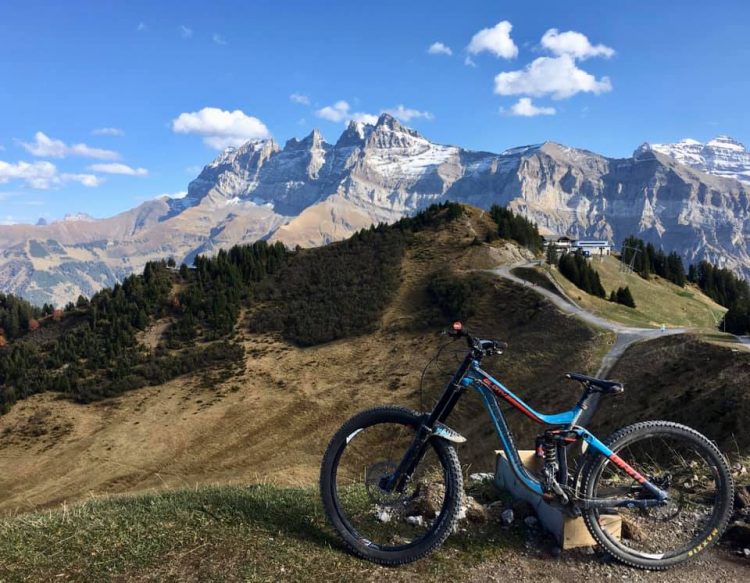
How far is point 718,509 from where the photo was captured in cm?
604

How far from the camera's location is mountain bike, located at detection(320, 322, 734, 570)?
228 inches

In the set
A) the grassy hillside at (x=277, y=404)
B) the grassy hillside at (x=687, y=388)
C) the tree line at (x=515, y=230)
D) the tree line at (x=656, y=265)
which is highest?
the tree line at (x=515, y=230)

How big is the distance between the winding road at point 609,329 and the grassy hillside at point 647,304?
1.53 metres

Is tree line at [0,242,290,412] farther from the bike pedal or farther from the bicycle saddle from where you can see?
the bicycle saddle

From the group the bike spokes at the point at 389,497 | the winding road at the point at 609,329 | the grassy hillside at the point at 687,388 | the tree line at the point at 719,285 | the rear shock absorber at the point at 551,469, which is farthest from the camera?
the tree line at the point at 719,285

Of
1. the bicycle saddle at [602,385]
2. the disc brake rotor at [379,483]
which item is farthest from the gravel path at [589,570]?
the bicycle saddle at [602,385]

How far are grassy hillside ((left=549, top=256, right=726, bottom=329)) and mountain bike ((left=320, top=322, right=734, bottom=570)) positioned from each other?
41.5 m

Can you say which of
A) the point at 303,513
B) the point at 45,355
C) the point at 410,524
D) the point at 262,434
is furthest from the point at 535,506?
the point at 45,355

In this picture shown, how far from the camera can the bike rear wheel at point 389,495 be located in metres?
5.72

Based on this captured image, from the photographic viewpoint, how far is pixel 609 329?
42.2 metres

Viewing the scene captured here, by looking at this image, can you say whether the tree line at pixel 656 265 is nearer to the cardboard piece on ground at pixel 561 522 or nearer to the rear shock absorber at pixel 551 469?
the cardboard piece on ground at pixel 561 522

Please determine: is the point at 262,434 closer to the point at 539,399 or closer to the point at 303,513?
the point at 539,399

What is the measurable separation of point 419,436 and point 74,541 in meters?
4.32

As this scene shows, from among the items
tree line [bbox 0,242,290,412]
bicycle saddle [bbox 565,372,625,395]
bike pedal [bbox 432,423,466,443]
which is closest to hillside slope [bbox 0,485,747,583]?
bike pedal [bbox 432,423,466,443]
